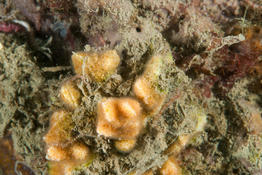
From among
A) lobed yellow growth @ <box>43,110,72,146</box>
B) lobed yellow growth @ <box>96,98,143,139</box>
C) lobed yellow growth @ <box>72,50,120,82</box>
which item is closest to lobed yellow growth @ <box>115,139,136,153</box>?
lobed yellow growth @ <box>96,98,143,139</box>

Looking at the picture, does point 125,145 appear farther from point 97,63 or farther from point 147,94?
point 97,63

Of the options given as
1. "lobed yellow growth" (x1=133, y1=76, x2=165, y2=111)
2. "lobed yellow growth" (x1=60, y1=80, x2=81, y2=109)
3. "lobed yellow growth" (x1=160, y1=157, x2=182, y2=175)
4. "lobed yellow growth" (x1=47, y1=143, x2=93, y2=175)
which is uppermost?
"lobed yellow growth" (x1=133, y1=76, x2=165, y2=111)

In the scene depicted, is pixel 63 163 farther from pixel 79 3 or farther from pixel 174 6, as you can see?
pixel 174 6

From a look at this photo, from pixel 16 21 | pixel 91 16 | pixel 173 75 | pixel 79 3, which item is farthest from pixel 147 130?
pixel 16 21

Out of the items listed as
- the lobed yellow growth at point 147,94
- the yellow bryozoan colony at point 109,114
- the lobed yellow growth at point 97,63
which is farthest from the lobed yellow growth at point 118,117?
the lobed yellow growth at point 97,63

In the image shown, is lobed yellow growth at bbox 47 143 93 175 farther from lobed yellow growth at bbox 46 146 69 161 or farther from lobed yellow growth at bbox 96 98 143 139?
lobed yellow growth at bbox 96 98 143 139

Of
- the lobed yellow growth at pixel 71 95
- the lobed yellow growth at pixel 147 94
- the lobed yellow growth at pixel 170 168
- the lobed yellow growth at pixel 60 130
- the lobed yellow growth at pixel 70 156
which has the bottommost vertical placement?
the lobed yellow growth at pixel 170 168

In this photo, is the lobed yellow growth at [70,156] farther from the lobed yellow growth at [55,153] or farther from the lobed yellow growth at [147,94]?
the lobed yellow growth at [147,94]
